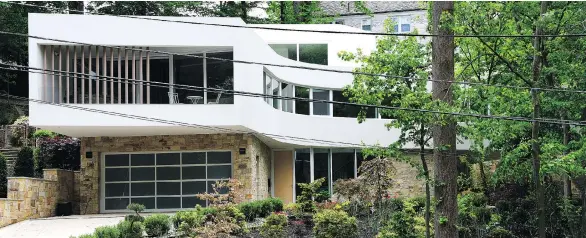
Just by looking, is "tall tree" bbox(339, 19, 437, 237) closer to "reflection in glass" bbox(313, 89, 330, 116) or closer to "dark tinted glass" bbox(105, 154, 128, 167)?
"dark tinted glass" bbox(105, 154, 128, 167)

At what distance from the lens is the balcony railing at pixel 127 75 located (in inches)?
915

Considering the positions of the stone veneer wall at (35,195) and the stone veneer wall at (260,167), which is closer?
the stone veneer wall at (35,195)

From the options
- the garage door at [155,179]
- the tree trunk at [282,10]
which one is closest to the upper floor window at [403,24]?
the tree trunk at [282,10]

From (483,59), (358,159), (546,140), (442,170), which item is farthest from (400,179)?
(442,170)

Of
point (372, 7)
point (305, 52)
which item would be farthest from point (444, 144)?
point (372, 7)

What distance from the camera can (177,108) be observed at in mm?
23516

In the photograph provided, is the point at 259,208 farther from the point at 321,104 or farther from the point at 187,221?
the point at 321,104

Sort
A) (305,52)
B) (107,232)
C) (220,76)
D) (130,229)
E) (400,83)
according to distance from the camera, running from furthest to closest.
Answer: (305,52)
(220,76)
(400,83)
(130,229)
(107,232)

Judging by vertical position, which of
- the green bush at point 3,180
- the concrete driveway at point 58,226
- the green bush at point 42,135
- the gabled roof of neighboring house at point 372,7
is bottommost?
the concrete driveway at point 58,226

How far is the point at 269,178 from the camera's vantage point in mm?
30547

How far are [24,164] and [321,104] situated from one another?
1087 cm

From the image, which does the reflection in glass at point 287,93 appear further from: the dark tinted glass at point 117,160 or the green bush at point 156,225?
the green bush at point 156,225

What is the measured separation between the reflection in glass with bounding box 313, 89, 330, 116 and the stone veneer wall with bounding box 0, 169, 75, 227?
9226 mm

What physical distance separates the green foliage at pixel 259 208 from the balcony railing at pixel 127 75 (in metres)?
3.15
